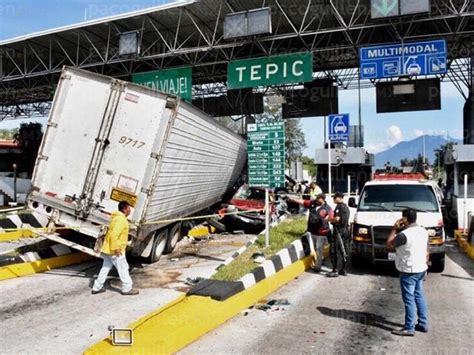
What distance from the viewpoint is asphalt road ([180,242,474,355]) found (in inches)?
211

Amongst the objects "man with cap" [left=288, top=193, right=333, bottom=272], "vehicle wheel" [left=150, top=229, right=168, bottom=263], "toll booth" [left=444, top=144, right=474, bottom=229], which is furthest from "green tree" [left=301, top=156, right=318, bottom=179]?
"man with cap" [left=288, top=193, right=333, bottom=272]

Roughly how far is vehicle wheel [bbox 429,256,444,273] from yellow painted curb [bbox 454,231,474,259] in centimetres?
209

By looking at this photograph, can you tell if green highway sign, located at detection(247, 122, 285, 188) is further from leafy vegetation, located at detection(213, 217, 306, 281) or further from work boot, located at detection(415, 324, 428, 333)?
work boot, located at detection(415, 324, 428, 333)

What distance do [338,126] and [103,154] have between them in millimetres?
8123

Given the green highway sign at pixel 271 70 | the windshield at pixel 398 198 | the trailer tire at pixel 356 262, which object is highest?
the green highway sign at pixel 271 70

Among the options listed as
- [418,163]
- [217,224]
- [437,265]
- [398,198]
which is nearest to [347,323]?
[437,265]

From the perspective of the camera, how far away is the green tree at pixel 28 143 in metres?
32.9

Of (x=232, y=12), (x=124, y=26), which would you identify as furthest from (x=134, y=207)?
(x=124, y=26)

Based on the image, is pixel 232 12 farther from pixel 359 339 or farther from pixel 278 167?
pixel 359 339

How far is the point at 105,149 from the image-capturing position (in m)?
8.57

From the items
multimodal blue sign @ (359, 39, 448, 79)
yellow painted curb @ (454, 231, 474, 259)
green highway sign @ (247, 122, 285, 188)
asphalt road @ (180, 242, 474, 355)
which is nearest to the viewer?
asphalt road @ (180, 242, 474, 355)

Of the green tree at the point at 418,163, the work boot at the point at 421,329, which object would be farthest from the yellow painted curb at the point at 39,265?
the green tree at the point at 418,163

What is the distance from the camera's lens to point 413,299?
581cm

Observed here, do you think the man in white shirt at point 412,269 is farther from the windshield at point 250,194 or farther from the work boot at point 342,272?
the windshield at point 250,194
